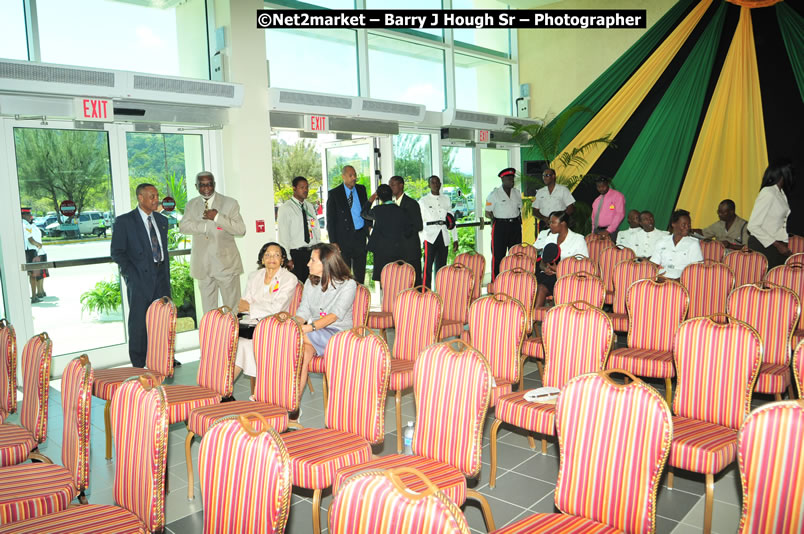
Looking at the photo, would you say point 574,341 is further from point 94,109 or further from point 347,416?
point 94,109

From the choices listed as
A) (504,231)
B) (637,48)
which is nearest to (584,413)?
(504,231)

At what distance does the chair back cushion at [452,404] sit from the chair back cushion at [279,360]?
858 millimetres

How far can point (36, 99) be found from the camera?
5551 millimetres

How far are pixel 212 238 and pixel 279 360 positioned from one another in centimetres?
314

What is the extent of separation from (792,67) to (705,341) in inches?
301

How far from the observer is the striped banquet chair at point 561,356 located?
10.9 ft

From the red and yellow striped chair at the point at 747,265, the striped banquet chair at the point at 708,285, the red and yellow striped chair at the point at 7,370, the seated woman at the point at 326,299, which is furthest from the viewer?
the red and yellow striped chair at the point at 747,265

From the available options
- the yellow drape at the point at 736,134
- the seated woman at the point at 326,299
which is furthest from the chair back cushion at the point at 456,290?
the yellow drape at the point at 736,134

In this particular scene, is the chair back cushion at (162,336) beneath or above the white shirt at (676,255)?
beneath

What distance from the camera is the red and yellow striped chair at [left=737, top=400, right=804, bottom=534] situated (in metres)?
1.88

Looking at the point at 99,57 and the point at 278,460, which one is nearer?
the point at 278,460

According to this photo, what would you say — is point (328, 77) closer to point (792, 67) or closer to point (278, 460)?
point (792, 67)

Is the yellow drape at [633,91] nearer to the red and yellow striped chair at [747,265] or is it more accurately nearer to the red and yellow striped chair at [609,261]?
the red and yellow striped chair at [609,261]

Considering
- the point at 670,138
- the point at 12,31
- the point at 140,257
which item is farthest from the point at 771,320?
the point at 670,138
